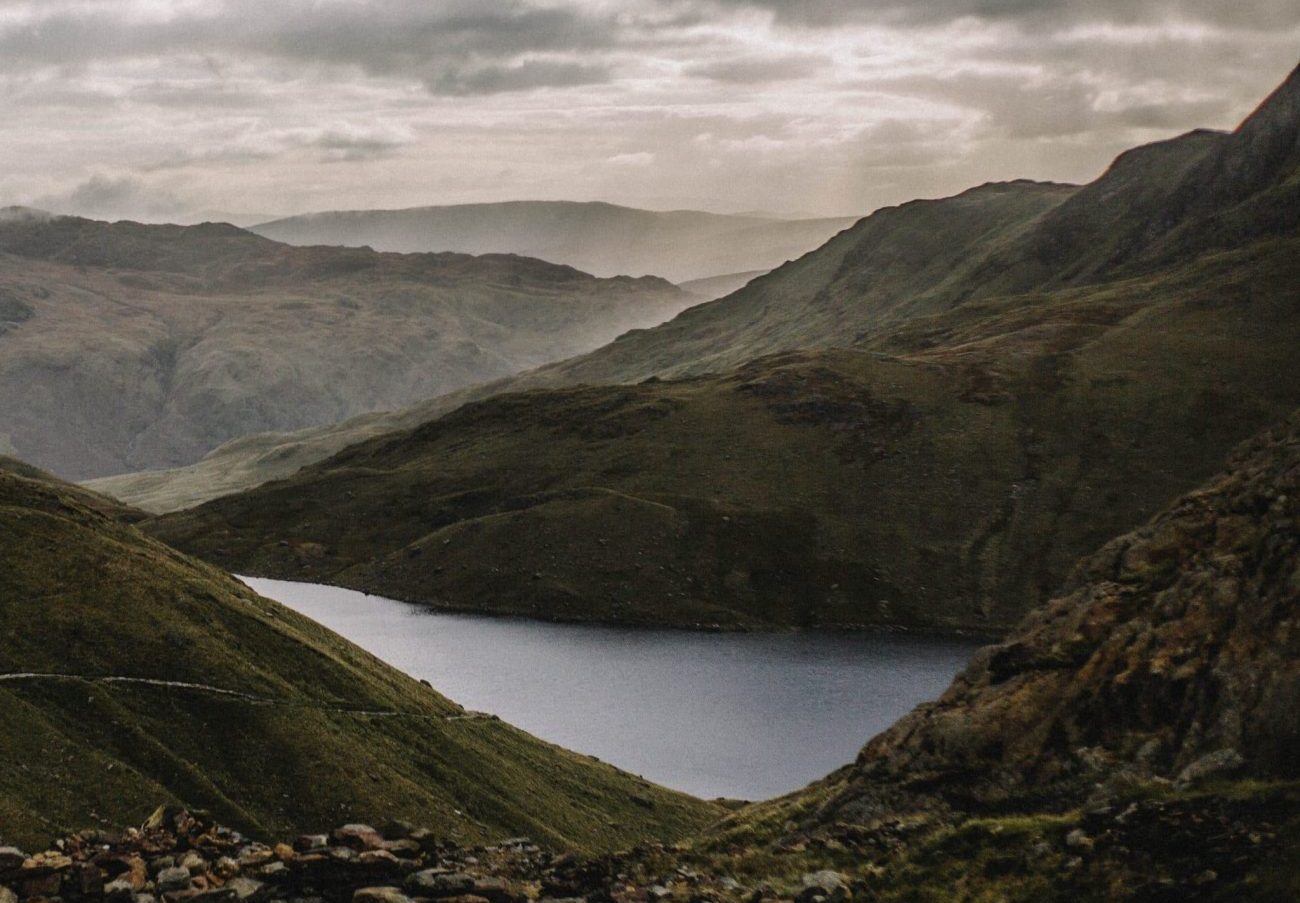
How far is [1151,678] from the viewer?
46.0 metres

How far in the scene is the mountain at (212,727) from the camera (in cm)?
6162

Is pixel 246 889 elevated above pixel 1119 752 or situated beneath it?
situated beneath

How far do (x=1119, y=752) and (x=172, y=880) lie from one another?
99.9 feet

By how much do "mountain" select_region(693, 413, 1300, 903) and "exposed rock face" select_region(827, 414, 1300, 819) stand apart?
87 millimetres

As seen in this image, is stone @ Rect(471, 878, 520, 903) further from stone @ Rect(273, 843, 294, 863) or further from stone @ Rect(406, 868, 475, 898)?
stone @ Rect(273, 843, 294, 863)

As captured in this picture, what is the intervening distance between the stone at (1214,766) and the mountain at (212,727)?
1620 inches

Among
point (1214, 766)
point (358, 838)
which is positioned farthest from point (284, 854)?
point (1214, 766)

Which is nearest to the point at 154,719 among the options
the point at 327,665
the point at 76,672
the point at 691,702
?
the point at 76,672

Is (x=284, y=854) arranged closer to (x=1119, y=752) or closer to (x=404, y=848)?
(x=404, y=848)

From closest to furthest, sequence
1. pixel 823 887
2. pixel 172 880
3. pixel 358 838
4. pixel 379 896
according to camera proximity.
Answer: pixel 379 896 < pixel 172 880 < pixel 358 838 < pixel 823 887

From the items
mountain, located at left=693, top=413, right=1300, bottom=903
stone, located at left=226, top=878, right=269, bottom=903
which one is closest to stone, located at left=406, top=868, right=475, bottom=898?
stone, located at left=226, top=878, right=269, bottom=903

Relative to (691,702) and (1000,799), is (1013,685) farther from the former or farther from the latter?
(691,702)

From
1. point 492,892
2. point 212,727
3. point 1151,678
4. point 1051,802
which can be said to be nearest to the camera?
point 492,892

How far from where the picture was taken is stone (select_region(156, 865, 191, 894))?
3462 cm
